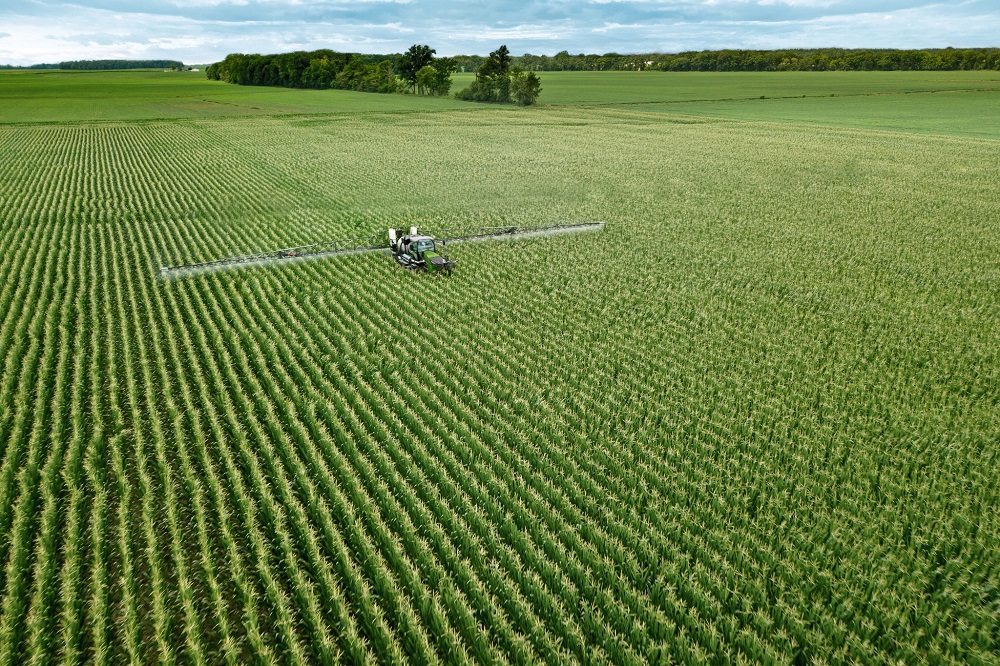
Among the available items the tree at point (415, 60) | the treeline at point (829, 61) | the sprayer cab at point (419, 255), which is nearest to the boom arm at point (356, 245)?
the sprayer cab at point (419, 255)

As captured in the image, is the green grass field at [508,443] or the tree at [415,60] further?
the tree at [415,60]

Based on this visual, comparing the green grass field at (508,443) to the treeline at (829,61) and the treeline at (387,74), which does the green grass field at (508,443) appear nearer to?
the treeline at (387,74)

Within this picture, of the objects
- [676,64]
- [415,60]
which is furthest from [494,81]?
[676,64]

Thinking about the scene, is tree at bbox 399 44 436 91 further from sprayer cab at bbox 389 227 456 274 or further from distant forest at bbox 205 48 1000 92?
sprayer cab at bbox 389 227 456 274

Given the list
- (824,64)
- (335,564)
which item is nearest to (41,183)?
(335,564)

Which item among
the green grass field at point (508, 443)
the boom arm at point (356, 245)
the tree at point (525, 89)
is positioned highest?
the tree at point (525, 89)

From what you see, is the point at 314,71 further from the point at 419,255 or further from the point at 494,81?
the point at 419,255

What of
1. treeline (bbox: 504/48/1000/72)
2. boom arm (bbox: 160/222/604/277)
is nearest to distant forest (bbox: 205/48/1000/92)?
treeline (bbox: 504/48/1000/72)
